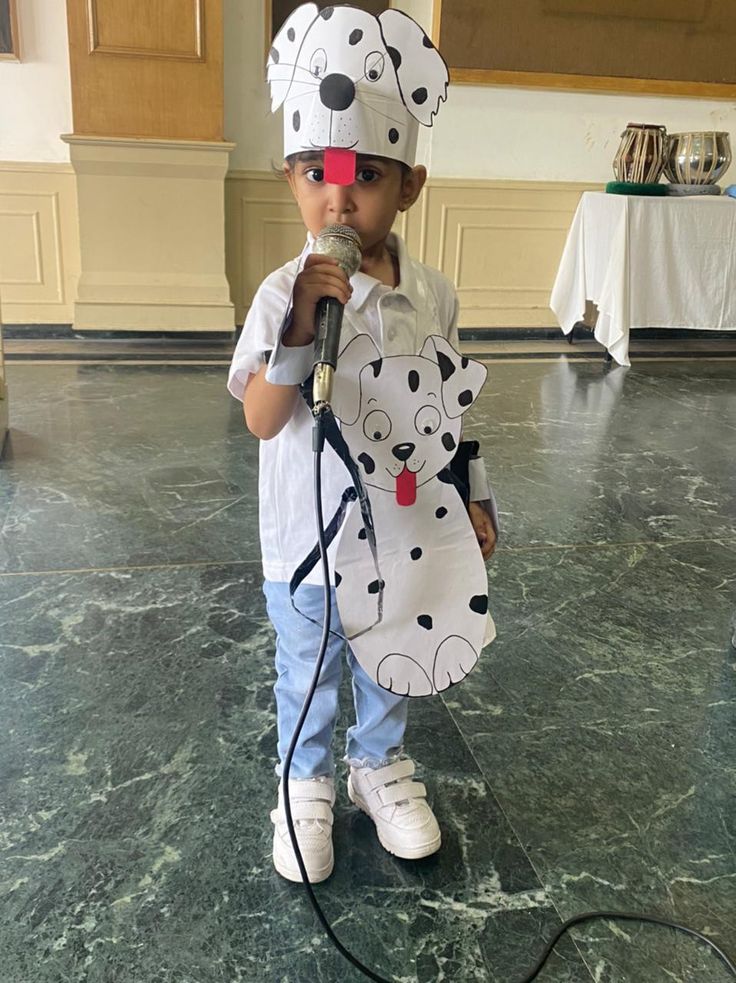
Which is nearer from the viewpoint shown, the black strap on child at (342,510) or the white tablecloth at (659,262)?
the black strap on child at (342,510)

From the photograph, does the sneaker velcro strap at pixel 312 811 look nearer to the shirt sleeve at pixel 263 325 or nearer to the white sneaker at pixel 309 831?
the white sneaker at pixel 309 831

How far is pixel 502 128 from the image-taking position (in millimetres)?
3830

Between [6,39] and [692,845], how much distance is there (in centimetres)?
366

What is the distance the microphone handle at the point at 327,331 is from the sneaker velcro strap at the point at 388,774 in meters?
0.50

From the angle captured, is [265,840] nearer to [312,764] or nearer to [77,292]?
[312,764]

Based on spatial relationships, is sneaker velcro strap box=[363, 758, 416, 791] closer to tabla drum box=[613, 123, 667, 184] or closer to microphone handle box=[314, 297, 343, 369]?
microphone handle box=[314, 297, 343, 369]

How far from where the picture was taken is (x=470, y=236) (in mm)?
3982

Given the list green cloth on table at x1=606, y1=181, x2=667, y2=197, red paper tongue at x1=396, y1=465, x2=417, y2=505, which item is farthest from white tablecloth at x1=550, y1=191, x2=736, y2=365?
red paper tongue at x1=396, y1=465, x2=417, y2=505

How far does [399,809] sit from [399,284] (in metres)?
0.54

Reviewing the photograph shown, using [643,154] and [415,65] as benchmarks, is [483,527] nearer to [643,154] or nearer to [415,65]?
[415,65]

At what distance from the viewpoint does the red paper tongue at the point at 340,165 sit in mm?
733

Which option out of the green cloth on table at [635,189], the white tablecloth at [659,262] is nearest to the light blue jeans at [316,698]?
the white tablecloth at [659,262]

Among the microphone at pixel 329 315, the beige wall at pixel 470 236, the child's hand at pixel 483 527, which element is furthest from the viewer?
the beige wall at pixel 470 236

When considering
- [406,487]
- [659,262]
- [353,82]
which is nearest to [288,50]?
[353,82]
